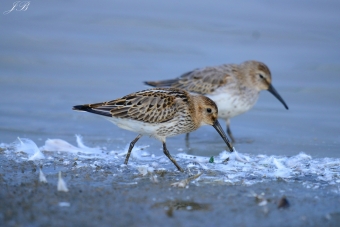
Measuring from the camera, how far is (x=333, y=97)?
38.5ft

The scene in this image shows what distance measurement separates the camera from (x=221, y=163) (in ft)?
24.3

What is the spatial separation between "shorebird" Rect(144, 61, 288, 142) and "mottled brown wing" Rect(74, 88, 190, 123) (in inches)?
95.4

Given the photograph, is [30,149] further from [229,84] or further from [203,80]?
[229,84]

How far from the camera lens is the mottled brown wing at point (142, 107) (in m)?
7.60

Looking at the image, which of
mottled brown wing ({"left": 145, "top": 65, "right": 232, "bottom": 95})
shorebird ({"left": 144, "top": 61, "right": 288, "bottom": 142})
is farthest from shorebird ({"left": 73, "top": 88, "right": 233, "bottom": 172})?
mottled brown wing ({"left": 145, "top": 65, "right": 232, "bottom": 95})

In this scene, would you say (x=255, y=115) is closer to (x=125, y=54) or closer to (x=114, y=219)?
(x=125, y=54)

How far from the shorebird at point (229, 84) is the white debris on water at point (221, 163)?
207cm

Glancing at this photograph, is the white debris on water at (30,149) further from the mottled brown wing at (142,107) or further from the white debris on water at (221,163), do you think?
the mottled brown wing at (142,107)

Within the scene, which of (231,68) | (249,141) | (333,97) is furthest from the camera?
(333,97)

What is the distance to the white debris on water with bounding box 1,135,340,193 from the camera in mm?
6707

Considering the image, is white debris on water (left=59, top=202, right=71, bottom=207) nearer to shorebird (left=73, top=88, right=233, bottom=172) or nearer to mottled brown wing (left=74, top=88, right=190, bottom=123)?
shorebird (left=73, top=88, right=233, bottom=172)

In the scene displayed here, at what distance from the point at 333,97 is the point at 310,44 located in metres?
2.75

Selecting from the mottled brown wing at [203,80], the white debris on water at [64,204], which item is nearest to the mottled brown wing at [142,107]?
the white debris on water at [64,204]

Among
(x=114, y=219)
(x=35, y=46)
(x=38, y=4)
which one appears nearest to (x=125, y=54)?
(x=35, y=46)
